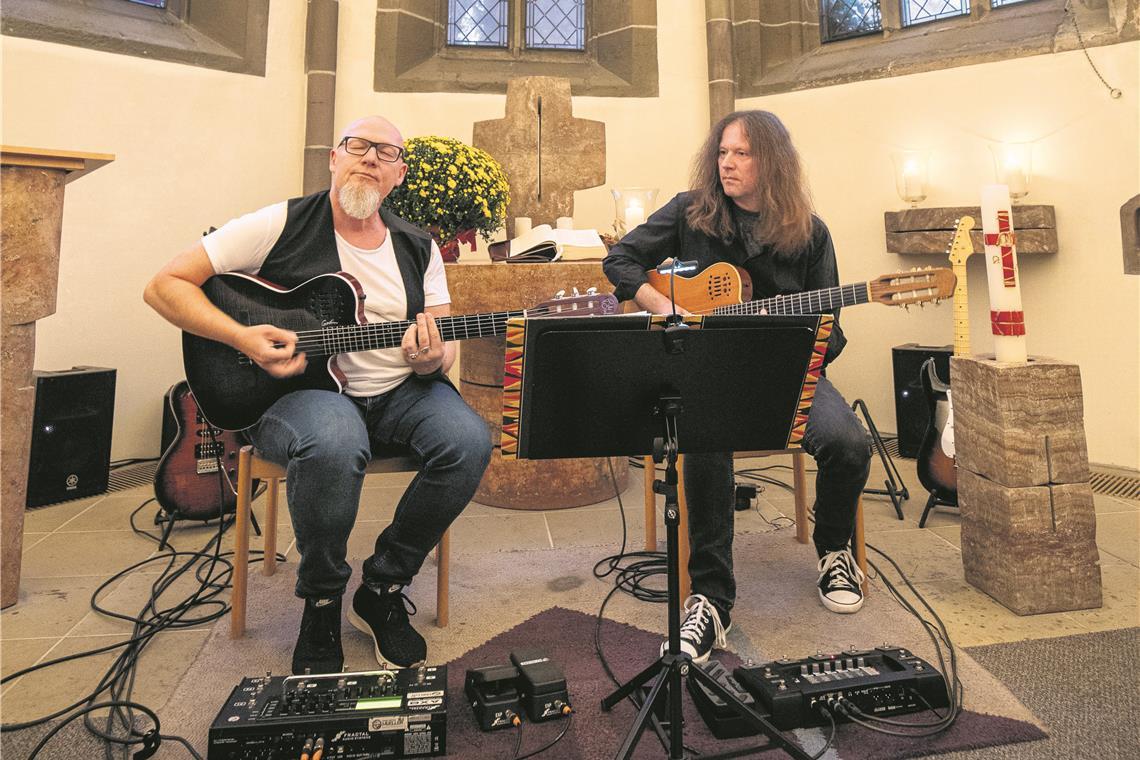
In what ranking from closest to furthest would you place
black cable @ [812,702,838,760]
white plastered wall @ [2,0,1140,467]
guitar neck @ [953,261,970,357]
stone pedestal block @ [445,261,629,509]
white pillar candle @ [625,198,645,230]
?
black cable @ [812,702,838,760] → guitar neck @ [953,261,970,357] → stone pedestal block @ [445,261,629,509] → white pillar candle @ [625,198,645,230] → white plastered wall @ [2,0,1140,467]

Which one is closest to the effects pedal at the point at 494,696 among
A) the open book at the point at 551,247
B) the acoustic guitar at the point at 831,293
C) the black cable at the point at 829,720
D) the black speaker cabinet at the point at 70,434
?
the black cable at the point at 829,720

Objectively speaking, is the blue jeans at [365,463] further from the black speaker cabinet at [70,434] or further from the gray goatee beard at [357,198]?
the black speaker cabinet at [70,434]

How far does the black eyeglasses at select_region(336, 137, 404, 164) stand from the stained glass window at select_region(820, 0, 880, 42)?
3846 millimetres

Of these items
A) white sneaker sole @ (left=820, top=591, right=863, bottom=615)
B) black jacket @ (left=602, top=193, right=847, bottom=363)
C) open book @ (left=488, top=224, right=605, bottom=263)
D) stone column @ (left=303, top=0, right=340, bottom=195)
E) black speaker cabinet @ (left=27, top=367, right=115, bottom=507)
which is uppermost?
stone column @ (left=303, top=0, right=340, bottom=195)

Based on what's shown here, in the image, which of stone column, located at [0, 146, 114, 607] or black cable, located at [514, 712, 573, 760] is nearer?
black cable, located at [514, 712, 573, 760]

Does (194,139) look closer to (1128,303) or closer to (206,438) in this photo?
(206,438)

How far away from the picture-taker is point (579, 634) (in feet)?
6.09

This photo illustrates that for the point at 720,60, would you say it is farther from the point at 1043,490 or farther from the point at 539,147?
the point at 1043,490

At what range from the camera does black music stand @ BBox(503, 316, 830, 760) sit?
126cm

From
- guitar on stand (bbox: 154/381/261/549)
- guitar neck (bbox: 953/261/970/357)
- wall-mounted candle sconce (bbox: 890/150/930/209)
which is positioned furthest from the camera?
wall-mounted candle sconce (bbox: 890/150/930/209)

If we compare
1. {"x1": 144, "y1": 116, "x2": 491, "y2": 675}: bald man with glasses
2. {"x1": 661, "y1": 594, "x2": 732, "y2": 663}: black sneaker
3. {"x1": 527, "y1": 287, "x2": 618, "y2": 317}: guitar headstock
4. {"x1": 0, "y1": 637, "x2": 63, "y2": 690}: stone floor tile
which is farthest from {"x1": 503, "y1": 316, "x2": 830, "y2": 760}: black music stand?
{"x1": 0, "y1": 637, "x2": 63, "y2": 690}: stone floor tile

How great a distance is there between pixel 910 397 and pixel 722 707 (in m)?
3.02

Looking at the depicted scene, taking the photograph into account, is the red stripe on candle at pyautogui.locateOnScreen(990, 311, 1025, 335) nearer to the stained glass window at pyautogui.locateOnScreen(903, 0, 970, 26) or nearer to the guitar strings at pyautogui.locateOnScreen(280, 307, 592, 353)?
the guitar strings at pyautogui.locateOnScreen(280, 307, 592, 353)

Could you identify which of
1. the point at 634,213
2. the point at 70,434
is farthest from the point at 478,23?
the point at 70,434
